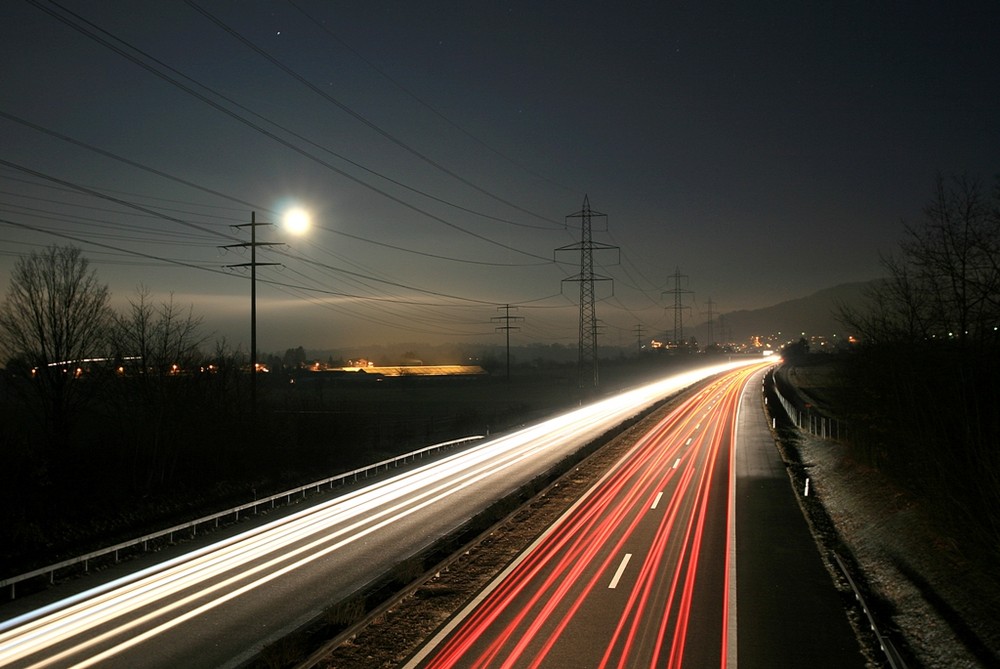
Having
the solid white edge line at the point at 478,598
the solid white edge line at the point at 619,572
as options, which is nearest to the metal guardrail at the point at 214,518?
the solid white edge line at the point at 478,598

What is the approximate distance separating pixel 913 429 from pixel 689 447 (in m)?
19.1

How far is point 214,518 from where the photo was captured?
18.6 metres

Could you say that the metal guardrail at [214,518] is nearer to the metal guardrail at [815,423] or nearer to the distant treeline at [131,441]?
the distant treeline at [131,441]

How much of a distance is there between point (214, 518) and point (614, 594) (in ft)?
38.5

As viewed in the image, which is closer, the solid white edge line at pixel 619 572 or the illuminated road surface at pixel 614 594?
the illuminated road surface at pixel 614 594

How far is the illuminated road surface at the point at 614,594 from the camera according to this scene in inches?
379

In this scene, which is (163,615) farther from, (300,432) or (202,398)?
(300,432)

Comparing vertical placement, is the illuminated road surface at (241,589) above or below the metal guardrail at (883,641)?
below

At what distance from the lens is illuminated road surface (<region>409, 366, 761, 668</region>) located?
9.63m

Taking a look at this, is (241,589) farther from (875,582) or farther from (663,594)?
(875,582)

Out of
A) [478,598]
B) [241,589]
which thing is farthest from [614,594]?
[241,589]

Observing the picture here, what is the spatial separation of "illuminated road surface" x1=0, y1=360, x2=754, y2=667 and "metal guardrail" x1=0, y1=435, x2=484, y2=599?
1.02 metres

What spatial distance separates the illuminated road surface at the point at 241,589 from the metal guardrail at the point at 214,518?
102 centimetres

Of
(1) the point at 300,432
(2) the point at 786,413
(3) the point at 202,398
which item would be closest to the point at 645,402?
(2) the point at 786,413
